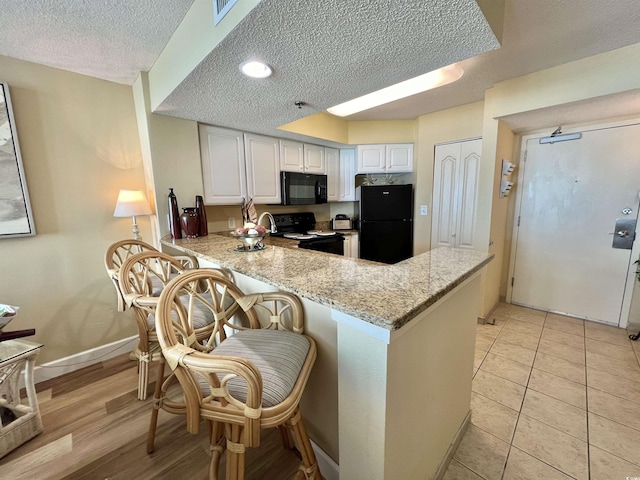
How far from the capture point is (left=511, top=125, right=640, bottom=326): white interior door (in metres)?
2.46

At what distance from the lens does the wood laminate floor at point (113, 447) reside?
1.26m

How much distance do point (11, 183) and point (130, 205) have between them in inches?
26.7

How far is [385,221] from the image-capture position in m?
3.48

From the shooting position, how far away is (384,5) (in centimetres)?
91

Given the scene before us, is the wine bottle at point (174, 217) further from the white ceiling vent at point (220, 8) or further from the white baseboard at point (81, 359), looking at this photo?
the white ceiling vent at point (220, 8)

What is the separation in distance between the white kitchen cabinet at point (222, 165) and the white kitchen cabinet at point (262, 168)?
0.07 metres

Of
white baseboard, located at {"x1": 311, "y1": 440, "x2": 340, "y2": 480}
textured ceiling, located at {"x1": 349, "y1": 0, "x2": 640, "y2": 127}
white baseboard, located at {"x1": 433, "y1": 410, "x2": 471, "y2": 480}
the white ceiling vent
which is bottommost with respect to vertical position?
white baseboard, located at {"x1": 433, "y1": 410, "x2": 471, "y2": 480}

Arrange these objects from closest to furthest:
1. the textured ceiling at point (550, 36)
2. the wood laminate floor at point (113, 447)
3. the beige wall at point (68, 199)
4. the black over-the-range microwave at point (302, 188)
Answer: the wood laminate floor at point (113, 447) → the textured ceiling at point (550, 36) → the beige wall at point (68, 199) → the black over-the-range microwave at point (302, 188)

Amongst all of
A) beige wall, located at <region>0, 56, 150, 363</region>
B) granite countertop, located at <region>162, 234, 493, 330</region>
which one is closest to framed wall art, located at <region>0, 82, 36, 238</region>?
beige wall, located at <region>0, 56, 150, 363</region>

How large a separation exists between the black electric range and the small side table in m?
2.09

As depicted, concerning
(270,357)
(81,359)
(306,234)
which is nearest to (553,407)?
(270,357)

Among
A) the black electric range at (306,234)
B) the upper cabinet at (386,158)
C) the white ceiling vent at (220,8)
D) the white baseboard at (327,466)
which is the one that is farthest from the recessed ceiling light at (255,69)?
the upper cabinet at (386,158)

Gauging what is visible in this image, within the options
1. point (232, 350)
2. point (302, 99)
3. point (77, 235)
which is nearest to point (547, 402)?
point (232, 350)

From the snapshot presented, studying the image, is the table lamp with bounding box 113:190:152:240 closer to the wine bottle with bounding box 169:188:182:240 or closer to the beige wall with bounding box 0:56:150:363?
Result: the wine bottle with bounding box 169:188:182:240
